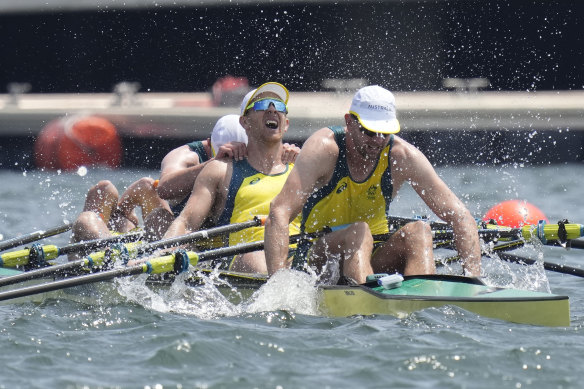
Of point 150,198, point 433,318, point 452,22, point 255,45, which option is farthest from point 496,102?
point 433,318

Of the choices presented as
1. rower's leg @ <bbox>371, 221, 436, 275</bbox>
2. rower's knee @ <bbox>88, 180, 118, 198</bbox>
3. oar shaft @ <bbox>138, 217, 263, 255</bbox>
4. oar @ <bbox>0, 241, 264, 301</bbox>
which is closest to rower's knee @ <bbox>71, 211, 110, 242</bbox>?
rower's knee @ <bbox>88, 180, 118, 198</bbox>

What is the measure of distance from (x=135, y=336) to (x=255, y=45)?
20.7 metres

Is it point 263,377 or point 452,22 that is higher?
point 452,22

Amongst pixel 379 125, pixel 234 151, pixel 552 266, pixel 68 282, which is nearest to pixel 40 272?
pixel 68 282

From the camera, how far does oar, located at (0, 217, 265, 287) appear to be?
669 cm

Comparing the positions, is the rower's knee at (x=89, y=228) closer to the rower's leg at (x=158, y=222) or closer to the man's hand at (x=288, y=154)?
the rower's leg at (x=158, y=222)

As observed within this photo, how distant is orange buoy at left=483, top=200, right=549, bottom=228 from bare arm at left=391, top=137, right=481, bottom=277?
3.44 meters

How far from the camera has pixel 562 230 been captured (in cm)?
725

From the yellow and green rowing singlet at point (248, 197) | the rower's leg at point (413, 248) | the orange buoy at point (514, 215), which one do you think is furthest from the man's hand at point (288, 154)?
the orange buoy at point (514, 215)

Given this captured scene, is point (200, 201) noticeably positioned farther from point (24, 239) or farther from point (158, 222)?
point (24, 239)

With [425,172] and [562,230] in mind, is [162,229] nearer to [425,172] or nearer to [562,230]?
[425,172]

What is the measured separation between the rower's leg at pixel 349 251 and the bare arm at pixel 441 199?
534 millimetres

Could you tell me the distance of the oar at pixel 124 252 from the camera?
669 centimetres

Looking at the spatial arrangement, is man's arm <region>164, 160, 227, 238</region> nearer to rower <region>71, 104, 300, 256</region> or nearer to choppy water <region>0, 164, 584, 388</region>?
rower <region>71, 104, 300, 256</region>
